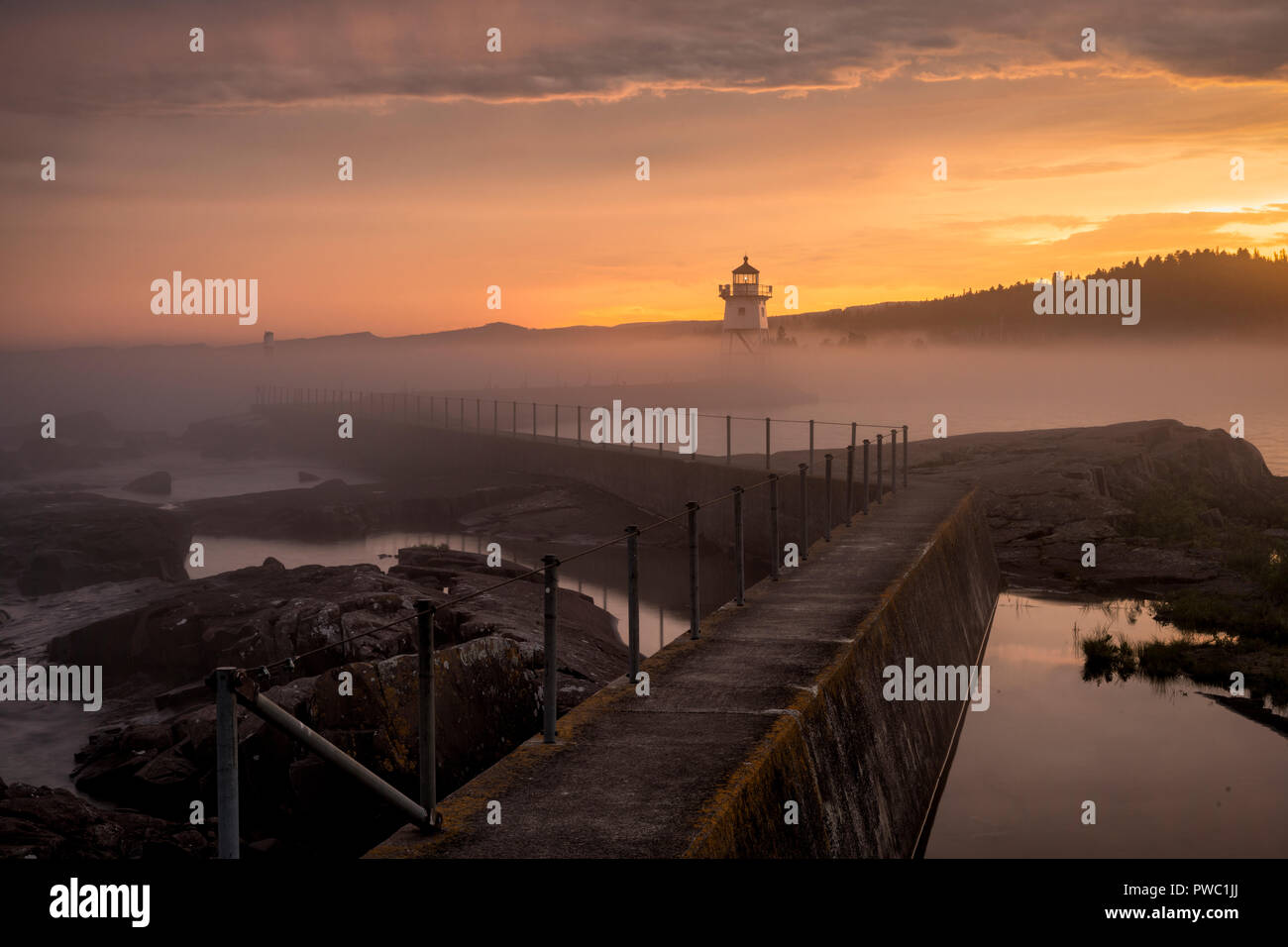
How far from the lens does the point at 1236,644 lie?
15016mm

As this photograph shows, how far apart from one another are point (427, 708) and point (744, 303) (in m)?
72.8

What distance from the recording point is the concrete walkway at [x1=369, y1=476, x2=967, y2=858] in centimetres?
525

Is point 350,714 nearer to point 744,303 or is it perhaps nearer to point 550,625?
point 550,625

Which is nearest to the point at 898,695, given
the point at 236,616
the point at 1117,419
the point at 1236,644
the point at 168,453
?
the point at 1236,644

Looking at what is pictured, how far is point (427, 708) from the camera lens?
5.37 m

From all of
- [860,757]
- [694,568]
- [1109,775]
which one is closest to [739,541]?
[694,568]

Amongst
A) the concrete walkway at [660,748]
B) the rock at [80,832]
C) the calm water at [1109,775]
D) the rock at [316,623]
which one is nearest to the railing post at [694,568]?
the concrete walkway at [660,748]

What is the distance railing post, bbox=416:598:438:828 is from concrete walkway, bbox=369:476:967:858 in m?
0.18

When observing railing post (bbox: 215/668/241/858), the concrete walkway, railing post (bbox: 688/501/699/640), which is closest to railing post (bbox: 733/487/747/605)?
the concrete walkway

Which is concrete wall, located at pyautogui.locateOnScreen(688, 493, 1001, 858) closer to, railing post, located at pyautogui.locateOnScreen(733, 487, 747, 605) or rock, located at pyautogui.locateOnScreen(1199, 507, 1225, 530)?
railing post, located at pyautogui.locateOnScreen(733, 487, 747, 605)

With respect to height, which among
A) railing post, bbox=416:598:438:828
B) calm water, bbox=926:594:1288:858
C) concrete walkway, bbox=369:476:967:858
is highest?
railing post, bbox=416:598:438:828
